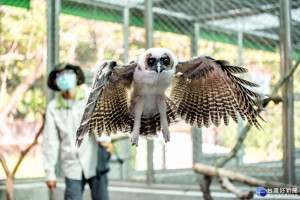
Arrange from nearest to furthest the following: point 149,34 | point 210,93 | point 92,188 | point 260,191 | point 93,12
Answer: point 210,93 < point 260,191 < point 92,188 < point 149,34 < point 93,12

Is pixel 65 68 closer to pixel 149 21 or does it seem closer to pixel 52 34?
pixel 149 21

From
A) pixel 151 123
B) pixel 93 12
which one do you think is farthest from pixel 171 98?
pixel 93 12

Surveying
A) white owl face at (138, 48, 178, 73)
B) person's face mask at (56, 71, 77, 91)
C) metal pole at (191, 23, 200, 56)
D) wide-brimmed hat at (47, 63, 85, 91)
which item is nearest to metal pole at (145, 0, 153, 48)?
metal pole at (191, 23, 200, 56)

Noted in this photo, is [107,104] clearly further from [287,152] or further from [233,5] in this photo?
[233,5]

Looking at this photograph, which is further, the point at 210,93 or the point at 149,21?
the point at 149,21

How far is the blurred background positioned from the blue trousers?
3.34ft

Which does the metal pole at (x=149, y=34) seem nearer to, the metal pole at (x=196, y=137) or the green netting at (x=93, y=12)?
the metal pole at (x=196, y=137)

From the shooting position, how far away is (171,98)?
1915 mm

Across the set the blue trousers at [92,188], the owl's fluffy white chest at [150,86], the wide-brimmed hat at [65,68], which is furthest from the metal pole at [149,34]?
the owl's fluffy white chest at [150,86]

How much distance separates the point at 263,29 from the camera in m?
5.25

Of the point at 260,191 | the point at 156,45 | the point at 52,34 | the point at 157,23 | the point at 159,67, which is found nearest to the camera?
the point at 159,67

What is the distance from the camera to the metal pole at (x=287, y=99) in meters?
4.30

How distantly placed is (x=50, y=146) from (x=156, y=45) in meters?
2.03

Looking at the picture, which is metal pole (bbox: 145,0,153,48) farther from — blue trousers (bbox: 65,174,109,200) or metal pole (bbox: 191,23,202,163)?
blue trousers (bbox: 65,174,109,200)
